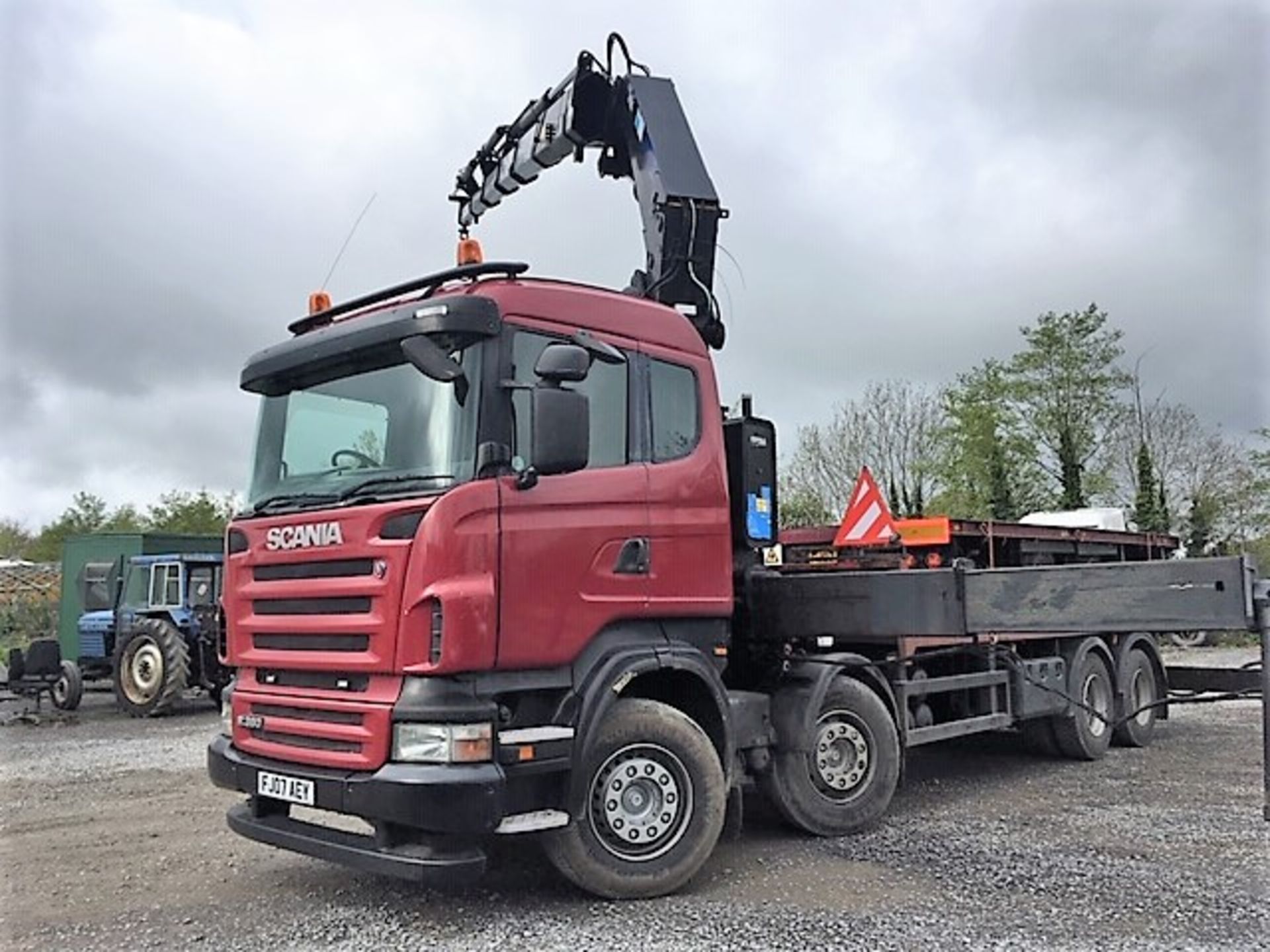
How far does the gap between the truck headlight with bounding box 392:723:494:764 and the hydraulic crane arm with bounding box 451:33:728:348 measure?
3.09 m

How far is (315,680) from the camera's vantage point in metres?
5.23

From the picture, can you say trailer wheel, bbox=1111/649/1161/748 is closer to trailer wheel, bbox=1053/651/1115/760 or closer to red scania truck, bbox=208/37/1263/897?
trailer wheel, bbox=1053/651/1115/760

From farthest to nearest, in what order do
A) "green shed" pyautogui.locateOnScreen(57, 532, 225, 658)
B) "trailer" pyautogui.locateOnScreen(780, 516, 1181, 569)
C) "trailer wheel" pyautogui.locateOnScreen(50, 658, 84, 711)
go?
"green shed" pyautogui.locateOnScreen(57, 532, 225, 658), "trailer wheel" pyautogui.locateOnScreen(50, 658, 84, 711), "trailer" pyautogui.locateOnScreen(780, 516, 1181, 569)

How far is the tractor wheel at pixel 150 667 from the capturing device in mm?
13586

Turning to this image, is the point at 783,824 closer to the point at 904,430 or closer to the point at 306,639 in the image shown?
the point at 306,639

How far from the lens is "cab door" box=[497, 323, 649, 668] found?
16.4 ft

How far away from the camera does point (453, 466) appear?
4.96 meters

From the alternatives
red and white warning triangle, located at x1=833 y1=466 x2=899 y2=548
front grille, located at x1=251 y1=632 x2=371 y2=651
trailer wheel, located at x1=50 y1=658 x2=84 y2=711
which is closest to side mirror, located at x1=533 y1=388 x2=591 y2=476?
front grille, located at x1=251 y1=632 x2=371 y2=651

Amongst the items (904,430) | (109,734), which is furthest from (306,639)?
(904,430)

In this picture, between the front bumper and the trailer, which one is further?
the trailer

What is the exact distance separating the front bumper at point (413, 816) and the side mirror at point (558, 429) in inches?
52.1

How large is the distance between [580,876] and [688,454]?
2.17m

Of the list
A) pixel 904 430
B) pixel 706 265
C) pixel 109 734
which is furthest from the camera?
pixel 904 430

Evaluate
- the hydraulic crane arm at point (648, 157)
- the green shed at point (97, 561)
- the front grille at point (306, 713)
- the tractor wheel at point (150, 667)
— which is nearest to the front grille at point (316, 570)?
the front grille at point (306, 713)
